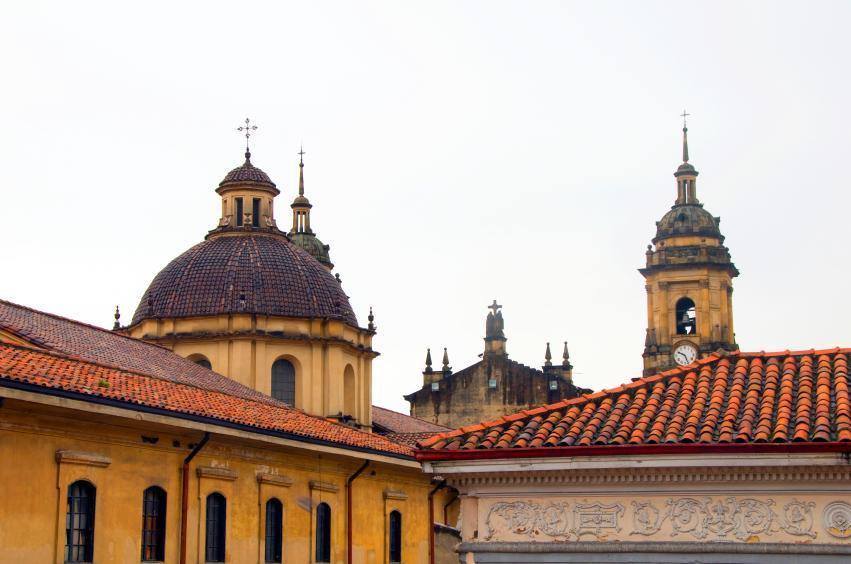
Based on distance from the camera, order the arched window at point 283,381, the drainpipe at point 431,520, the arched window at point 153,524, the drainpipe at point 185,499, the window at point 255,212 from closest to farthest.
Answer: the arched window at point 153,524 → the drainpipe at point 185,499 → the drainpipe at point 431,520 → the arched window at point 283,381 → the window at point 255,212

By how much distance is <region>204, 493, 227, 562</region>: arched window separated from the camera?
83.9 ft

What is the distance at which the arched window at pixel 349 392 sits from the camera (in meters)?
47.2

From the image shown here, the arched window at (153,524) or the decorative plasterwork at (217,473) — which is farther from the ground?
the decorative plasterwork at (217,473)

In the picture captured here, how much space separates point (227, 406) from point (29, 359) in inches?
214

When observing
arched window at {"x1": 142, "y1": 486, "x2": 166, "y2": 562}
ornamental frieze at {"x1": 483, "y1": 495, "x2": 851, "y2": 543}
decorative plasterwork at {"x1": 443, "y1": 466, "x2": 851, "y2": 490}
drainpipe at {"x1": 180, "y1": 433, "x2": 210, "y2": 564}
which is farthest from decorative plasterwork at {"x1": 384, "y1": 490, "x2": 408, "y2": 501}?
ornamental frieze at {"x1": 483, "y1": 495, "x2": 851, "y2": 543}

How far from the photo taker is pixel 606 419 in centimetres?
1567

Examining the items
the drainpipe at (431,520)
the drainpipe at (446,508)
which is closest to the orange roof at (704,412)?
the drainpipe at (431,520)

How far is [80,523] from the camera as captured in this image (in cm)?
2202

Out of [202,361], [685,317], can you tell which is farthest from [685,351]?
[202,361]

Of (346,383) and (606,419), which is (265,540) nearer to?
(606,419)

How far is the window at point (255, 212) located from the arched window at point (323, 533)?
2077 centimetres

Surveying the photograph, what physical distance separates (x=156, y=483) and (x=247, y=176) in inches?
1064

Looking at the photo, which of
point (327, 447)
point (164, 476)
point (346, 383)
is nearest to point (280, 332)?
point (346, 383)

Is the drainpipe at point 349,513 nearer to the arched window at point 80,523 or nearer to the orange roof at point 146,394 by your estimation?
the orange roof at point 146,394
